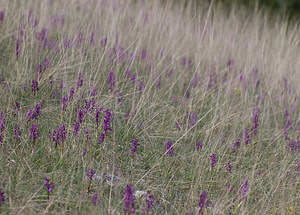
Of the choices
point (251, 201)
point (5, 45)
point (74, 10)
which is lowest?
point (251, 201)

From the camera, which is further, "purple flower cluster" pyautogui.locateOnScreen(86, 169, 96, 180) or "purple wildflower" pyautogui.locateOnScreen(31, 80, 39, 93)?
"purple wildflower" pyautogui.locateOnScreen(31, 80, 39, 93)

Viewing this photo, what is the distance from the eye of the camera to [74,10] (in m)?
4.72

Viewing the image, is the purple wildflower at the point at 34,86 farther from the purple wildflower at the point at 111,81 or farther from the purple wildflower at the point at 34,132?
the purple wildflower at the point at 111,81

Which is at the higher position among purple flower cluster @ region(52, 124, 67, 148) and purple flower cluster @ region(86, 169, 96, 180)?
purple flower cluster @ region(52, 124, 67, 148)

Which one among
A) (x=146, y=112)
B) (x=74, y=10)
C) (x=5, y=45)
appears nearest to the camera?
(x=146, y=112)

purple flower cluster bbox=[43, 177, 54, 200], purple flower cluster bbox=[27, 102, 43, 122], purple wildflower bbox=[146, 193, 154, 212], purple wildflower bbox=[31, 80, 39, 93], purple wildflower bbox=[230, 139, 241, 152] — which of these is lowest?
purple wildflower bbox=[146, 193, 154, 212]

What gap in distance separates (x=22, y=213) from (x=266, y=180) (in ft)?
5.75

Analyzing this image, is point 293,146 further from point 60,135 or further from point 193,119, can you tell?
point 60,135

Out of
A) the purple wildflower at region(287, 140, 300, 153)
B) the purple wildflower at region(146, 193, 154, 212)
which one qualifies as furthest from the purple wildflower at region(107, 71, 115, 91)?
the purple wildflower at region(287, 140, 300, 153)

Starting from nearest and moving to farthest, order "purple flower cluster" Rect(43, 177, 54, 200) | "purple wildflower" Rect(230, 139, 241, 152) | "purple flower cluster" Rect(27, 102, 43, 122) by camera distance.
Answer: "purple flower cluster" Rect(43, 177, 54, 200)
"purple flower cluster" Rect(27, 102, 43, 122)
"purple wildflower" Rect(230, 139, 241, 152)

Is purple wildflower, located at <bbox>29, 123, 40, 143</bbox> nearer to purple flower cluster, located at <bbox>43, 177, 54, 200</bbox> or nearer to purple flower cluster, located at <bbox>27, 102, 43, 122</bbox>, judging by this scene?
purple flower cluster, located at <bbox>27, 102, 43, 122</bbox>

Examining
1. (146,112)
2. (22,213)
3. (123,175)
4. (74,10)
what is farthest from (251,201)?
(74,10)

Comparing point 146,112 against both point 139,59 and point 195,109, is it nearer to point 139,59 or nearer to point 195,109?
point 195,109

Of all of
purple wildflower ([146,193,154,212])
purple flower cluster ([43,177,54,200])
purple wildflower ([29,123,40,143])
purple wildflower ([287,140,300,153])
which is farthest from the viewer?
purple wildflower ([287,140,300,153])
